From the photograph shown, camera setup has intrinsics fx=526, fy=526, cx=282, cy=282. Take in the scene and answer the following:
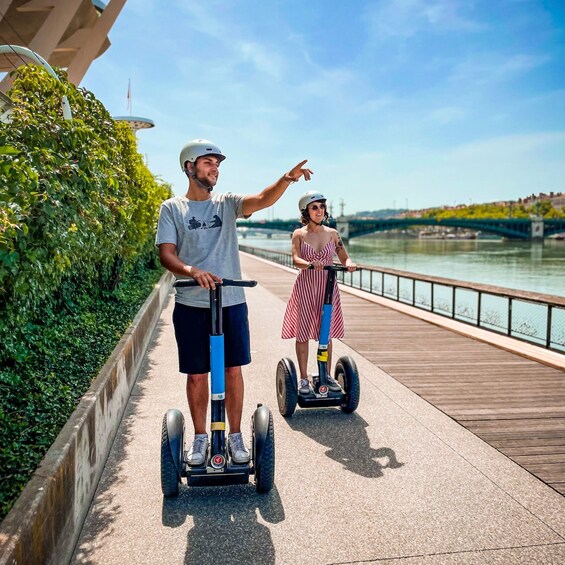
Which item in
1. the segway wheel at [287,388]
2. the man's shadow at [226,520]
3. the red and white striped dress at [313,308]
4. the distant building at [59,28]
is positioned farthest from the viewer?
the distant building at [59,28]

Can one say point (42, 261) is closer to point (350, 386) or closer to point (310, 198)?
point (310, 198)

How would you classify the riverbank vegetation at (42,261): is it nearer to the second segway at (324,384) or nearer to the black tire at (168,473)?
the black tire at (168,473)

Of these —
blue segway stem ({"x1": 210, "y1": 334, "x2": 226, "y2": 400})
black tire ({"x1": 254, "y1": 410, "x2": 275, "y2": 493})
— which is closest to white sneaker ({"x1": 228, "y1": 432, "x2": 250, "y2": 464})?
black tire ({"x1": 254, "y1": 410, "x2": 275, "y2": 493})

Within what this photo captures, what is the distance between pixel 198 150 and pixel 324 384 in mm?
2360

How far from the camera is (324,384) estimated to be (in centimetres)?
450

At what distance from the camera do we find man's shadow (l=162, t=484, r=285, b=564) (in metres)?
2.51

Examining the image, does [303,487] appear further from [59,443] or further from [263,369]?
[263,369]

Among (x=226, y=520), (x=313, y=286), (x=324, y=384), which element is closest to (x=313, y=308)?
(x=313, y=286)

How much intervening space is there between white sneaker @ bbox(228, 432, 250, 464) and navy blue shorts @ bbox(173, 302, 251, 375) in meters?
0.43

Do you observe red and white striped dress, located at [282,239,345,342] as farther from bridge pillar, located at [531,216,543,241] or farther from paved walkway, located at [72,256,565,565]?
bridge pillar, located at [531,216,543,241]

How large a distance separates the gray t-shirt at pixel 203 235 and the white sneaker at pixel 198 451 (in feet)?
2.62

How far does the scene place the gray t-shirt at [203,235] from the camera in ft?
10.2

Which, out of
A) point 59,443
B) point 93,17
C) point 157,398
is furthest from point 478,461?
point 93,17

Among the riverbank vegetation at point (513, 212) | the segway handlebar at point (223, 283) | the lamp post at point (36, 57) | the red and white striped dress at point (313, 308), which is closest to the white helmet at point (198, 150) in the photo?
the segway handlebar at point (223, 283)
